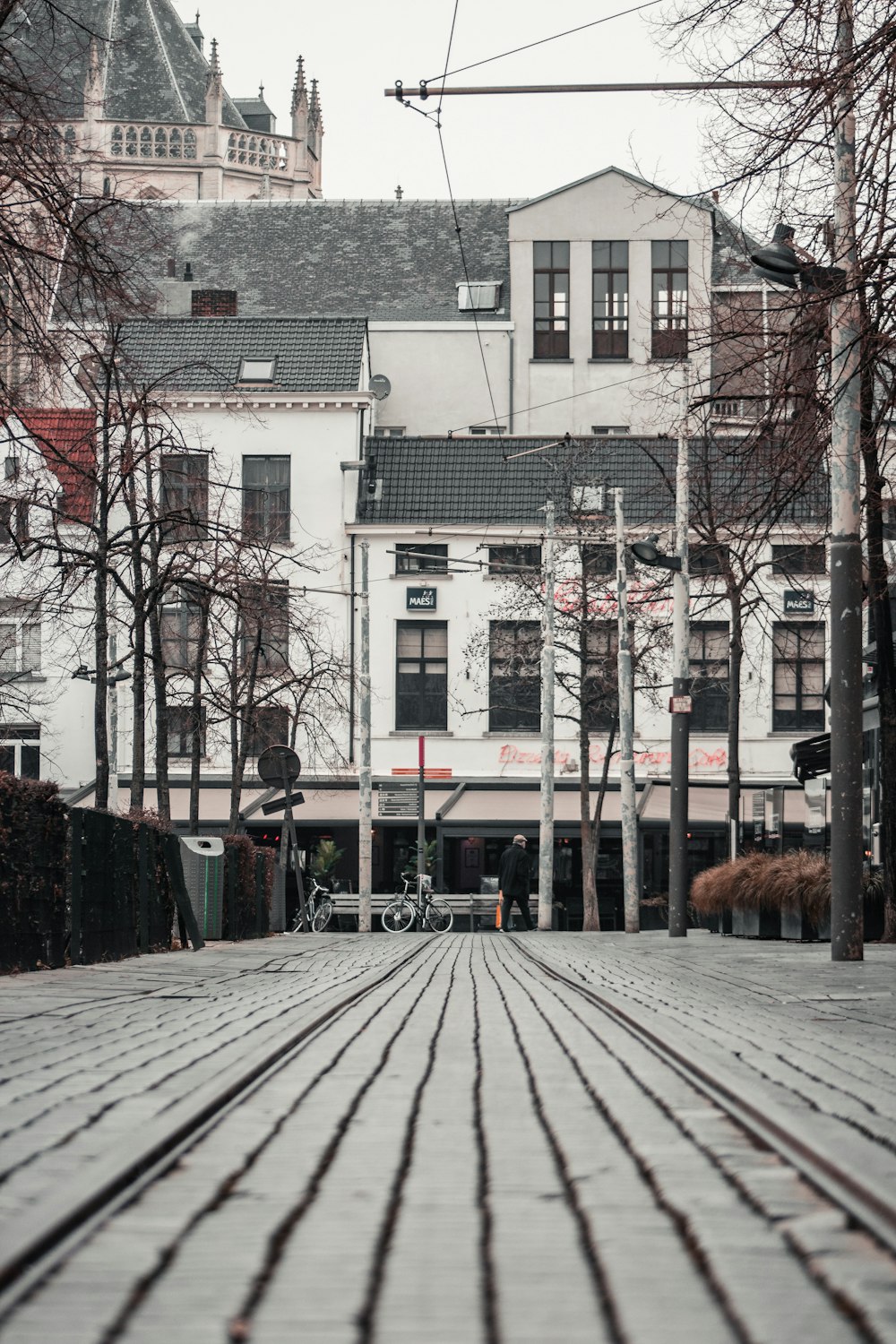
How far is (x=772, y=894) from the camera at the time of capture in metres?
22.7

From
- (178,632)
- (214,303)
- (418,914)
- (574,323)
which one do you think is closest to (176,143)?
(214,303)

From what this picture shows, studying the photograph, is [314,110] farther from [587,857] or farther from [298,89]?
[587,857]

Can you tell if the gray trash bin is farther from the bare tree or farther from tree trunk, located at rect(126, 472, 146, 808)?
the bare tree

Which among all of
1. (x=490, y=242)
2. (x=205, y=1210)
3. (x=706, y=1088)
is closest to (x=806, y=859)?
(x=706, y=1088)

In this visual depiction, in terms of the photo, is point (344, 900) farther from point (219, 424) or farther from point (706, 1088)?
point (706, 1088)

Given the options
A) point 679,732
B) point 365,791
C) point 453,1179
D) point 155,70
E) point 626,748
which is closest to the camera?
point 453,1179

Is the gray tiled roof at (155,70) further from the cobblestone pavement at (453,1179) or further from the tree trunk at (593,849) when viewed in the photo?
the cobblestone pavement at (453,1179)

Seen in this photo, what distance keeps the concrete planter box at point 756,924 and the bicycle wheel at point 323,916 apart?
14555mm

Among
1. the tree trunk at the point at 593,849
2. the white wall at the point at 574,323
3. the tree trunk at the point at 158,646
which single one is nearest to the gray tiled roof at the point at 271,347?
the white wall at the point at 574,323

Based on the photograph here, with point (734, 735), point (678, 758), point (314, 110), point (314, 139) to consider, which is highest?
point (314, 110)

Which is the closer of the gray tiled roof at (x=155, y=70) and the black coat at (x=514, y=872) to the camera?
the black coat at (x=514, y=872)

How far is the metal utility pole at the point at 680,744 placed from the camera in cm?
2798

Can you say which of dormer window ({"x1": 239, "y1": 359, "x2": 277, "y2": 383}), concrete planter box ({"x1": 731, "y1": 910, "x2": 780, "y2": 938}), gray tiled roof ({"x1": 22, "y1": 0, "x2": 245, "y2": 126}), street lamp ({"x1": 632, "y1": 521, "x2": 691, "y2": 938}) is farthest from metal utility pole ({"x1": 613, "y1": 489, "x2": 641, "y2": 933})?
gray tiled roof ({"x1": 22, "y1": 0, "x2": 245, "y2": 126})

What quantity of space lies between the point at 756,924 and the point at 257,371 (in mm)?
32000
